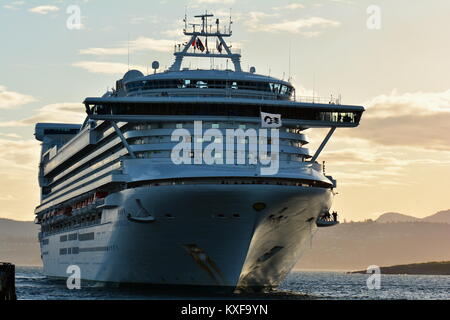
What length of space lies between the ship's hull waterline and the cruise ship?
63 millimetres

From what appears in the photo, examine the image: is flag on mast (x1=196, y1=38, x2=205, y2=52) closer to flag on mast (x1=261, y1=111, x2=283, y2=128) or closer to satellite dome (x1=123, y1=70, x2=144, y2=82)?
satellite dome (x1=123, y1=70, x2=144, y2=82)

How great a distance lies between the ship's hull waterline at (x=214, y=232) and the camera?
180 feet

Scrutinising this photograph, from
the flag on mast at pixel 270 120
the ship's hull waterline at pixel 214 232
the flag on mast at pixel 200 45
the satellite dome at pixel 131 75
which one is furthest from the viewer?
the flag on mast at pixel 200 45

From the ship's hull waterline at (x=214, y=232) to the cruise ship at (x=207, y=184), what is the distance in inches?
2.5

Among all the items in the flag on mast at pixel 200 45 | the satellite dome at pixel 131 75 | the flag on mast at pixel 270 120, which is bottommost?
the flag on mast at pixel 270 120

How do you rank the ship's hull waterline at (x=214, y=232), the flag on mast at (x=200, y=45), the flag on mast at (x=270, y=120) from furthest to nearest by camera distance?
the flag on mast at (x=200, y=45) < the flag on mast at (x=270, y=120) < the ship's hull waterline at (x=214, y=232)

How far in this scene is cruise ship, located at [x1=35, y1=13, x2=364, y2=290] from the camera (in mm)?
55188

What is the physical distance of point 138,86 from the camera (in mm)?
64312

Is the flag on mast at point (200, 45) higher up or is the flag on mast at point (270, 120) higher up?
the flag on mast at point (200, 45)

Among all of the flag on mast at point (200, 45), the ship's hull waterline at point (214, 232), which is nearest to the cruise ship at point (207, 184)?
the ship's hull waterline at point (214, 232)

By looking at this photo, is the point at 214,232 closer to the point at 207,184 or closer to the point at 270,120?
the point at 207,184

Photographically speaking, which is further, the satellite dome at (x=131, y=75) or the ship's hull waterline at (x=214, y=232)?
the satellite dome at (x=131, y=75)

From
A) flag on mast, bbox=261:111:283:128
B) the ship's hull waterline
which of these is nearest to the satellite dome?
the ship's hull waterline

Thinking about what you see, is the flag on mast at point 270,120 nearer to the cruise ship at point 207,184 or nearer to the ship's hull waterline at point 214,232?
the cruise ship at point 207,184
